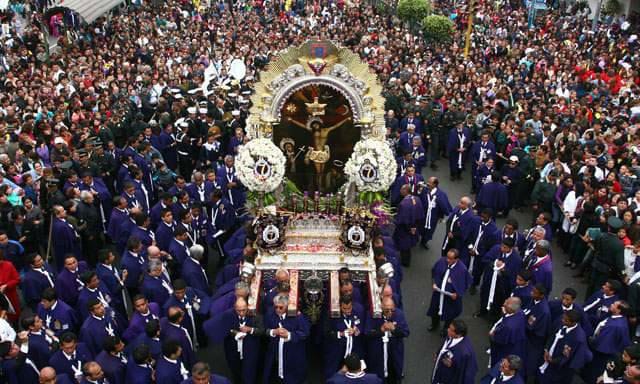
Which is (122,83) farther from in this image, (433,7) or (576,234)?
(433,7)

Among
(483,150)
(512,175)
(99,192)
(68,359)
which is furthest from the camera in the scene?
(483,150)

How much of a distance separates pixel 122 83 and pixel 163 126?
14.2ft

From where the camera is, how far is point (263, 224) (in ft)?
30.4

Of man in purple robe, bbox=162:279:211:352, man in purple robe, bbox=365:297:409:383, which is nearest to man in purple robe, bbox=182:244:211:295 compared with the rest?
man in purple robe, bbox=162:279:211:352

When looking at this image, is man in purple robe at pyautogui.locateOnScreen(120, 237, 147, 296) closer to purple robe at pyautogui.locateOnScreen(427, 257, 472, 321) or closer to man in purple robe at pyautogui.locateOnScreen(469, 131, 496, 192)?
purple robe at pyautogui.locateOnScreen(427, 257, 472, 321)

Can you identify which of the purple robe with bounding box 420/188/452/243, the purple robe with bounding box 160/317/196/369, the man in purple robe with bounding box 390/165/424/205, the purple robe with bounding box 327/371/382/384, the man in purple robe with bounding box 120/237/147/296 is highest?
the man in purple robe with bounding box 390/165/424/205

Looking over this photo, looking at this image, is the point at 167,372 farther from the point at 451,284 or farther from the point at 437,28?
the point at 437,28

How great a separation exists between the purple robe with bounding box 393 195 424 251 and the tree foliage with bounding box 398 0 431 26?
18436 mm

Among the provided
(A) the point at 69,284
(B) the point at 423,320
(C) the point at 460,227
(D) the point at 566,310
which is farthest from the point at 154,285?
(D) the point at 566,310

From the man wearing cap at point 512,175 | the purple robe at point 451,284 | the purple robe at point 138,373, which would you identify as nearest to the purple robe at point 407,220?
the purple robe at point 451,284

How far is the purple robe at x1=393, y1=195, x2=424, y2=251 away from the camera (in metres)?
11.2

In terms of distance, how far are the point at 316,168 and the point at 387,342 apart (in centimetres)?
342

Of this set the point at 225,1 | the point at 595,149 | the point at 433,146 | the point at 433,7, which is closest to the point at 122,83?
the point at 433,146

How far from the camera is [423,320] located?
10.2m
